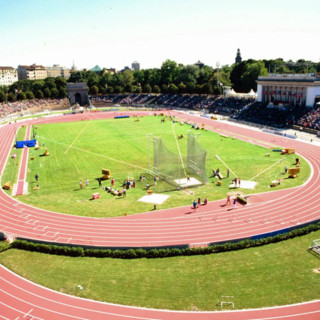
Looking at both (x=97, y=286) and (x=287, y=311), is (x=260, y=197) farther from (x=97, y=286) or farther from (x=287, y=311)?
(x=97, y=286)

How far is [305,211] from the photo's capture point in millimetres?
29625

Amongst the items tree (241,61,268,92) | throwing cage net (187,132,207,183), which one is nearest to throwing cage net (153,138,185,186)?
throwing cage net (187,132,207,183)

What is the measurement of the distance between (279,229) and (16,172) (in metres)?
34.2

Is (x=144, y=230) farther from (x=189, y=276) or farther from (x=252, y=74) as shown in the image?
(x=252, y=74)

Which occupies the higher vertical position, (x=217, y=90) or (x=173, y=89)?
(x=217, y=90)

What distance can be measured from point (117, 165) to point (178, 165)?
11.1 metres

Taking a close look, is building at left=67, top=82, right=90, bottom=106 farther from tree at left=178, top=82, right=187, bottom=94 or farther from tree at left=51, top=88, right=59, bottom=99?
tree at left=178, top=82, right=187, bottom=94

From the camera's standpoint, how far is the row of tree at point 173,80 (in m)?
114

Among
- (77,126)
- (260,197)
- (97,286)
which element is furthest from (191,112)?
(97,286)

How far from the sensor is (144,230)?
26.8 meters

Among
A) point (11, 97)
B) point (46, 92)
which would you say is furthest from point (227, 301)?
point (46, 92)

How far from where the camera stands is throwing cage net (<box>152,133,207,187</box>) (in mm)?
38375

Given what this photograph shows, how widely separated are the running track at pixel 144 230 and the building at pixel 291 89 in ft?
134

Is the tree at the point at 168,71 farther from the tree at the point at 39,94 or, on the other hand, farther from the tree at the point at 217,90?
the tree at the point at 39,94
